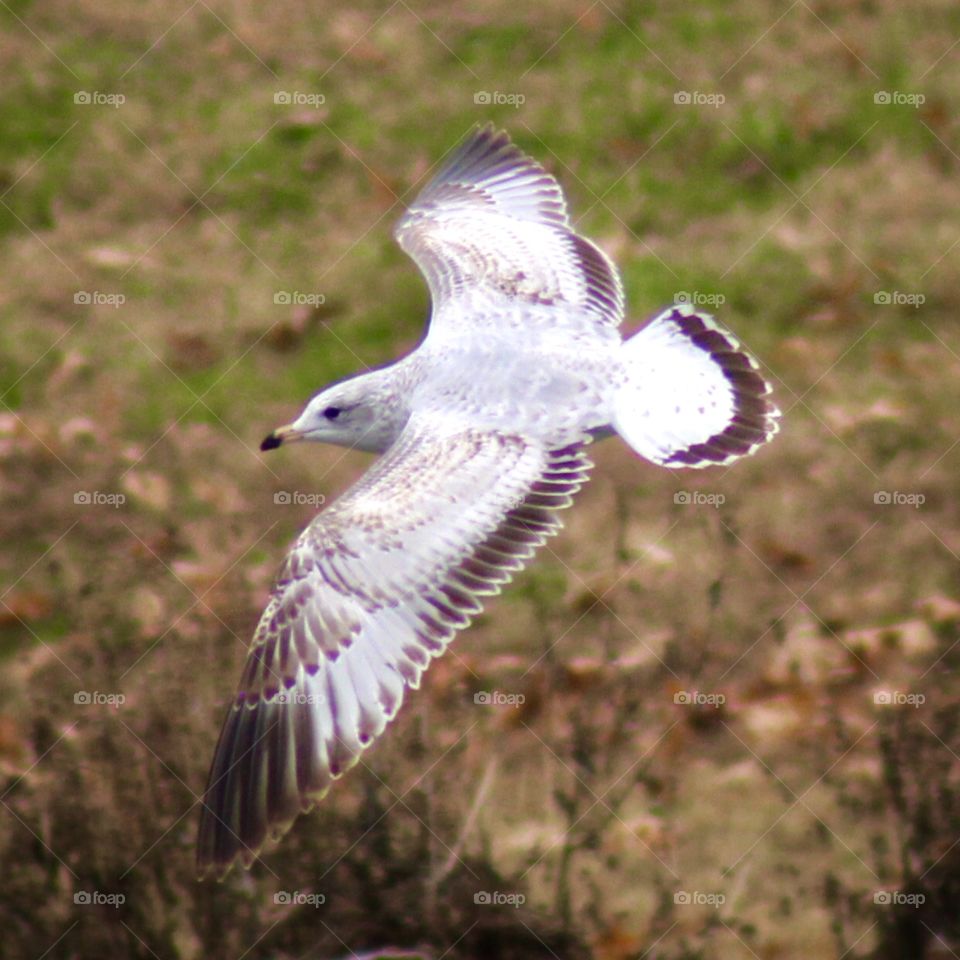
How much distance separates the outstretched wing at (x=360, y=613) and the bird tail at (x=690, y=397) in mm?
359

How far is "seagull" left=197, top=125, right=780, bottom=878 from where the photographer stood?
13.8 ft

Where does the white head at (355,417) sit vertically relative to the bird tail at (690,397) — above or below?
below

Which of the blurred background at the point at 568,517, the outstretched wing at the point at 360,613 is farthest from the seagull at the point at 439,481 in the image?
the blurred background at the point at 568,517

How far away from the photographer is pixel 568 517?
6191 millimetres

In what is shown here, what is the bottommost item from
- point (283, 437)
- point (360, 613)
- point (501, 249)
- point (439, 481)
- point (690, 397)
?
point (360, 613)

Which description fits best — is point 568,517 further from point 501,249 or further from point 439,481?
point 439,481

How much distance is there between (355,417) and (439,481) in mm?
599

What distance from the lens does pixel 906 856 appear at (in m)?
4.57

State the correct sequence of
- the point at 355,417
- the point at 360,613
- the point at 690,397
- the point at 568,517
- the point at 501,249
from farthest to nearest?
the point at 568,517, the point at 501,249, the point at 355,417, the point at 690,397, the point at 360,613

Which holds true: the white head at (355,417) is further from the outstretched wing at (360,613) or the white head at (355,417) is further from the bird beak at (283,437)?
the outstretched wing at (360,613)

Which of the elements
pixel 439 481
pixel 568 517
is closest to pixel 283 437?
pixel 439 481

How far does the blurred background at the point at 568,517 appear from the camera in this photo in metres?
4.67

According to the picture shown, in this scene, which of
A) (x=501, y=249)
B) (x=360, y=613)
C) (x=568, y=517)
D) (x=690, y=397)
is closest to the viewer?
(x=360, y=613)

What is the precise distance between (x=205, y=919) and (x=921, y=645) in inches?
101
